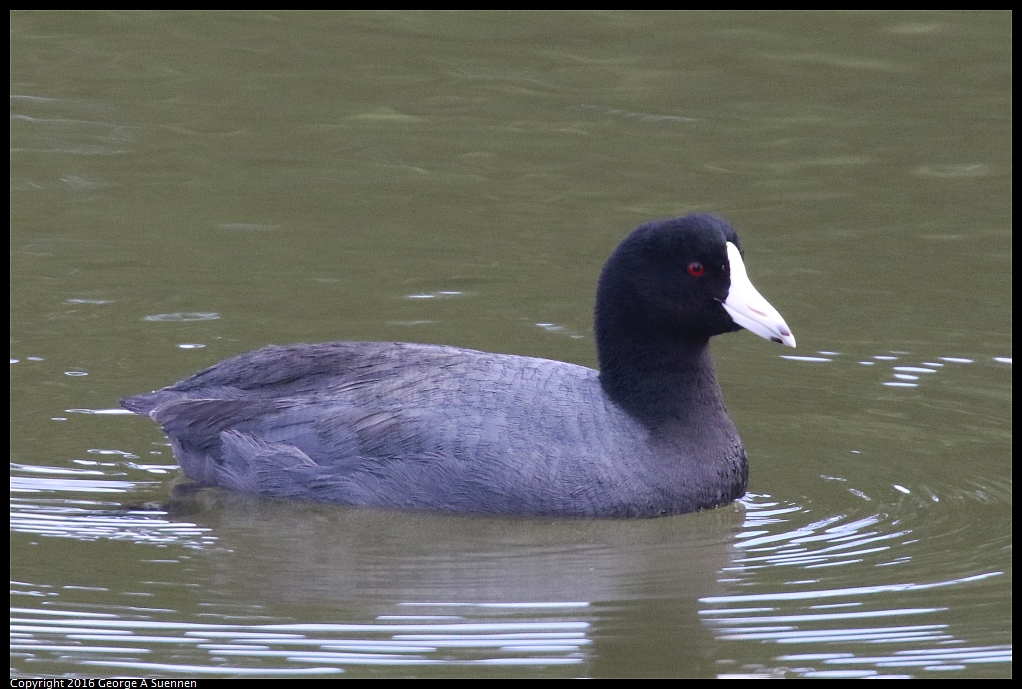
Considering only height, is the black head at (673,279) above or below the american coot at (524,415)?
above

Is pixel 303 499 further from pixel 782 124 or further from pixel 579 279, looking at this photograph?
pixel 782 124

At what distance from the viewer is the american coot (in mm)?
6977

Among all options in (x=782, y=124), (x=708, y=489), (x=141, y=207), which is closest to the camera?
(x=708, y=489)

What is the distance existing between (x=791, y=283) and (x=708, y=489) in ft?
9.92

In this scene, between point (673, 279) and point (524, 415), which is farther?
point (673, 279)

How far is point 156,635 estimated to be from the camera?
5816 millimetres

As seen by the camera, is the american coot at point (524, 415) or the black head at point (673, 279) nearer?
the american coot at point (524, 415)

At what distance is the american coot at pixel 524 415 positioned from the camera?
698cm

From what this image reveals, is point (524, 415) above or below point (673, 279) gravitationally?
below

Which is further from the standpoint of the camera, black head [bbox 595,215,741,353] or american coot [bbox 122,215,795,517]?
black head [bbox 595,215,741,353]

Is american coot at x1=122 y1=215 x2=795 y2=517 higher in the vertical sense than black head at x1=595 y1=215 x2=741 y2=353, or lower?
lower

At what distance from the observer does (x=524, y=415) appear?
7.02 meters
